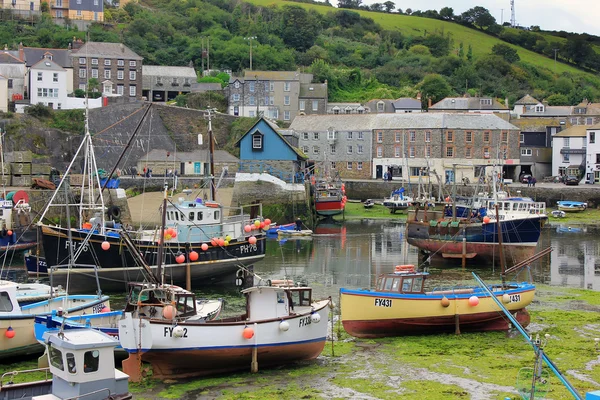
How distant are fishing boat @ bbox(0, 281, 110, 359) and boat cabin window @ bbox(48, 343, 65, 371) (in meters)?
4.59

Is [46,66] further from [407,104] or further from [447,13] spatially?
[447,13]

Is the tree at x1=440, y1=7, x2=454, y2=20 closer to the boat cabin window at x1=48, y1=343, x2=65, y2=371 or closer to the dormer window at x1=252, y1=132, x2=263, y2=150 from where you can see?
the dormer window at x1=252, y1=132, x2=263, y2=150

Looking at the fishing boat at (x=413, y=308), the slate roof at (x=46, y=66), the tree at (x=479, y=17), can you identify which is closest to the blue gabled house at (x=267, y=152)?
the slate roof at (x=46, y=66)

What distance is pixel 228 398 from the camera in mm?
18422

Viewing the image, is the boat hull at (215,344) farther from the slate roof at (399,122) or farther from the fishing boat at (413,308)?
the slate roof at (399,122)

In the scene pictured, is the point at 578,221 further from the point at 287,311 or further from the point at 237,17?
the point at 237,17

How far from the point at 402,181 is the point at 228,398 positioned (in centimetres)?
4991

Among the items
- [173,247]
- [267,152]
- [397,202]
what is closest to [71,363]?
[173,247]

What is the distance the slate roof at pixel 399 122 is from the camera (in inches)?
2840

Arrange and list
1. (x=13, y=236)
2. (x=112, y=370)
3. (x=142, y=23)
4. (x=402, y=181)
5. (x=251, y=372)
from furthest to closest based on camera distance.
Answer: (x=142, y=23) → (x=402, y=181) → (x=13, y=236) → (x=251, y=372) → (x=112, y=370)

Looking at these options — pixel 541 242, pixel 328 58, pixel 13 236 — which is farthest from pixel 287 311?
pixel 328 58

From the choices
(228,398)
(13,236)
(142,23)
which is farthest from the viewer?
(142,23)

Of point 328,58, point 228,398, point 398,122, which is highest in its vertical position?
point 328,58

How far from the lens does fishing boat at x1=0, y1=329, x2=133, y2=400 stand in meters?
15.7
